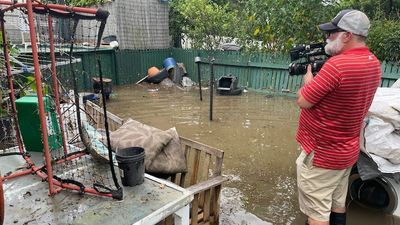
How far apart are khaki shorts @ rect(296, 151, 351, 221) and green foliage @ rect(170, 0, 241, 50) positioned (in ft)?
28.6

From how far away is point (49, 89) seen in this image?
113 inches

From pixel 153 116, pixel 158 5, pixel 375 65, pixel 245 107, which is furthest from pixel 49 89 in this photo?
pixel 158 5

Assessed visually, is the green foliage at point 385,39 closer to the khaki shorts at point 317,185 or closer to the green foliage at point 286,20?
the green foliage at point 286,20

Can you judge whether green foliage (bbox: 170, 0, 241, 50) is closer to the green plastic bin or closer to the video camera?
the video camera

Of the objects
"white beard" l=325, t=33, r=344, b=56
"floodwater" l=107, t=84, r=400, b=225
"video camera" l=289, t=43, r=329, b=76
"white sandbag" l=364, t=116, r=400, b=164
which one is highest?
"white beard" l=325, t=33, r=344, b=56

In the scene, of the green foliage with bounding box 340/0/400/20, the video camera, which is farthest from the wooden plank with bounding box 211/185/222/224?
the green foliage with bounding box 340/0/400/20

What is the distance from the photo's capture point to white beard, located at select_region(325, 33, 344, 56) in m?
2.03

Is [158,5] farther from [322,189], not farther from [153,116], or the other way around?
[322,189]

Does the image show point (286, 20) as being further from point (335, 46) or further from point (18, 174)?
point (18, 174)

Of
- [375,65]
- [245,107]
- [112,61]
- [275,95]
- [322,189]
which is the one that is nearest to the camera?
[375,65]

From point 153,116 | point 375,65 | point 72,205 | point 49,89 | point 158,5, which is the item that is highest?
point 158,5

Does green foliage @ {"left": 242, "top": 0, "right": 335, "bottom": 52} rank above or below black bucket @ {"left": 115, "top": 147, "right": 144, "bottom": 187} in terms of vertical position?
above

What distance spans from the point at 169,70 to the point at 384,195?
873 centimetres

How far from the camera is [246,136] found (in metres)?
5.43
